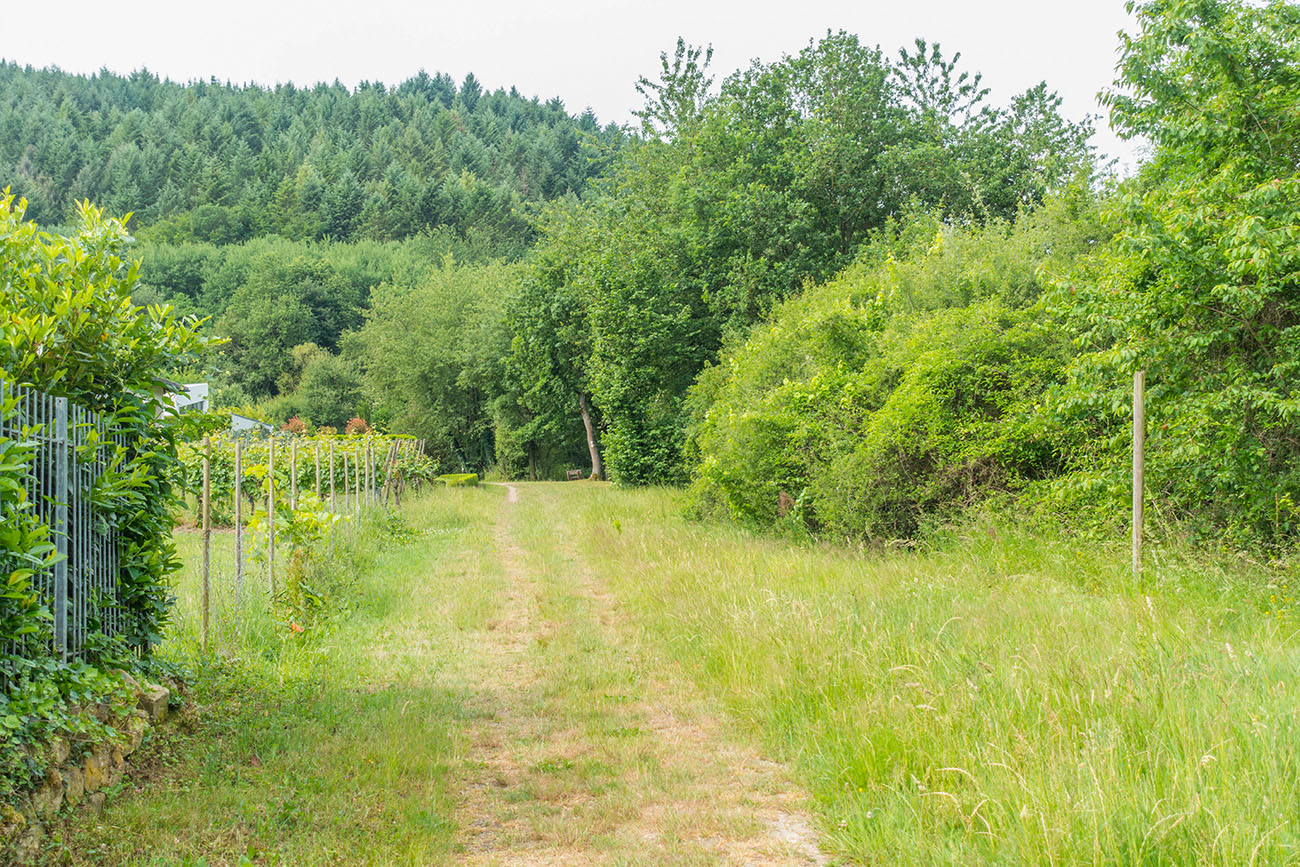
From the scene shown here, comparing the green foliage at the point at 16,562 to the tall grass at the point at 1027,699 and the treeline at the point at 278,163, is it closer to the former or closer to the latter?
the tall grass at the point at 1027,699

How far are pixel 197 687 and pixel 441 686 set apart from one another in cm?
185

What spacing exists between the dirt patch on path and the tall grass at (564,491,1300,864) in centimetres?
31

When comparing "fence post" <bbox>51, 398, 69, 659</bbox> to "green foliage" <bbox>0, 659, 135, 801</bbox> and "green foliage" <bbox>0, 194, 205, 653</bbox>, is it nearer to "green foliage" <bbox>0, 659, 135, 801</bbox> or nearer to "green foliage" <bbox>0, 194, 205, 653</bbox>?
"green foliage" <bbox>0, 659, 135, 801</bbox>

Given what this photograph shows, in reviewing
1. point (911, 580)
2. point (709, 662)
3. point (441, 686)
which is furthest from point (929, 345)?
point (441, 686)

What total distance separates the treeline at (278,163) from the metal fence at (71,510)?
95090 millimetres

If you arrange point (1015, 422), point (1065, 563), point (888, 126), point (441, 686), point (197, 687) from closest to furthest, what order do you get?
point (197, 687) < point (441, 686) < point (1065, 563) < point (1015, 422) < point (888, 126)

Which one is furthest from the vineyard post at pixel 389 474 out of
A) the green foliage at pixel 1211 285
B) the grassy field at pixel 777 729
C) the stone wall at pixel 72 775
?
the green foliage at pixel 1211 285

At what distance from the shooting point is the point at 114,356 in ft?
18.7

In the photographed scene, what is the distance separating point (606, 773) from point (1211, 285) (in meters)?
7.80

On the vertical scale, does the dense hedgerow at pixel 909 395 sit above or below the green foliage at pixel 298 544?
above

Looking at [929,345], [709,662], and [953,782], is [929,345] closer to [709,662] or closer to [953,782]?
[709,662]

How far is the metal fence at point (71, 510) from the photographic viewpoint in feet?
15.2

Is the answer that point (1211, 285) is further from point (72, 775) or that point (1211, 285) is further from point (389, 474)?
point (389, 474)

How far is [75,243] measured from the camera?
5832 millimetres
